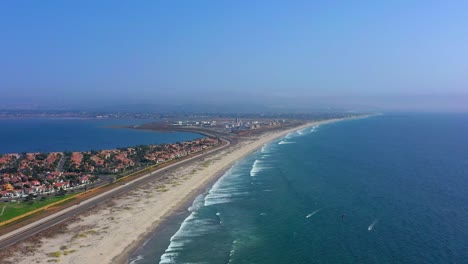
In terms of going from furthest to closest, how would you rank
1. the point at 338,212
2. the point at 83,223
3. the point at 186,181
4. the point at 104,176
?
1. the point at 104,176
2. the point at 186,181
3. the point at 338,212
4. the point at 83,223

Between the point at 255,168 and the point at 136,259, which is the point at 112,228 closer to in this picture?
the point at 136,259

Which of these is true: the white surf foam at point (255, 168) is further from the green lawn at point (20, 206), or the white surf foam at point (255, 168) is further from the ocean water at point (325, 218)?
the green lawn at point (20, 206)

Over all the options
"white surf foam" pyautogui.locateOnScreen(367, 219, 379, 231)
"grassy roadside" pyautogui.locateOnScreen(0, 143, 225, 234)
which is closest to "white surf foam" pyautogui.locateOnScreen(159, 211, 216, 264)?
"white surf foam" pyautogui.locateOnScreen(367, 219, 379, 231)

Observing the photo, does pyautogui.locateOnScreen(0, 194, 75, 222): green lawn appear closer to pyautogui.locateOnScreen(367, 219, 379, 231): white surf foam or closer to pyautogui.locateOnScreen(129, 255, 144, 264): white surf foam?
pyautogui.locateOnScreen(129, 255, 144, 264): white surf foam

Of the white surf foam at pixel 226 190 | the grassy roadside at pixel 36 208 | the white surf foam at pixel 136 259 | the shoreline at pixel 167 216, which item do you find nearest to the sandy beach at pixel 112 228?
the shoreline at pixel 167 216

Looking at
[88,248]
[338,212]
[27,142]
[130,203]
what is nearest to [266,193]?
[338,212]

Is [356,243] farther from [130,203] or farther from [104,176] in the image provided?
[104,176]

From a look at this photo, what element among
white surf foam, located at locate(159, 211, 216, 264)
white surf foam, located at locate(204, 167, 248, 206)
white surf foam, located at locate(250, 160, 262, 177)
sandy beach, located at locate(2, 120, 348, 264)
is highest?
white surf foam, located at locate(250, 160, 262, 177)
